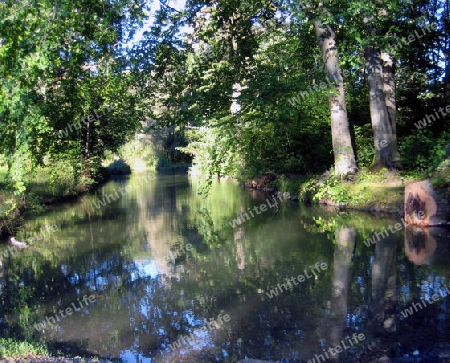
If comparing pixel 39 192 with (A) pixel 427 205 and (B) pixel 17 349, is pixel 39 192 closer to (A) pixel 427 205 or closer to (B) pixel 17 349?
(A) pixel 427 205

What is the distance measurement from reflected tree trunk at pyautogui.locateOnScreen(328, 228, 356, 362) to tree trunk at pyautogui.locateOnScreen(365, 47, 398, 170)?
4548 millimetres

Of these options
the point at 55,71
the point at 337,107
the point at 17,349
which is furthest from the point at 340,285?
the point at 337,107

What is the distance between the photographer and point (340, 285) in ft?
25.3

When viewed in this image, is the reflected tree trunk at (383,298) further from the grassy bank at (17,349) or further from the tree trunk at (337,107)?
the tree trunk at (337,107)

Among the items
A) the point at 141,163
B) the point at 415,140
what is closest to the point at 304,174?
the point at 415,140

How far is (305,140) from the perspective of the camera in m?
22.0

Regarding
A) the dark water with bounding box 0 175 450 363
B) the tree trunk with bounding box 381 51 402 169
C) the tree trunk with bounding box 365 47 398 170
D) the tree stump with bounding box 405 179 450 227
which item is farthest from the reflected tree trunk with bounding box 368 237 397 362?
the tree trunk with bounding box 381 51 402 169

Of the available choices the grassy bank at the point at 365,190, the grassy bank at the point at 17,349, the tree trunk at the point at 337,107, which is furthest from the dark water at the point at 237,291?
the tree trunk at the point at 337,107

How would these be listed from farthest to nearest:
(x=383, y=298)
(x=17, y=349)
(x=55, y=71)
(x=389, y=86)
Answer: (x=389, y=86) < (x=55, y=71) < (x=383, y=298) < (x=17, y=349)

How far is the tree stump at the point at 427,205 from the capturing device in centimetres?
1134

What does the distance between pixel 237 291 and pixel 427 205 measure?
6871 mm

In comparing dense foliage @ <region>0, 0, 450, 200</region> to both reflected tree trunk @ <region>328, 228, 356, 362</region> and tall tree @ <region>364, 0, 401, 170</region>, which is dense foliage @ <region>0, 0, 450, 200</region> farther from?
reflected tree trunk @ <region>328, 228, 356, 362</region>

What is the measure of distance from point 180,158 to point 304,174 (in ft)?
124

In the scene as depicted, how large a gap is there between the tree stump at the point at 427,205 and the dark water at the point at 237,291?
0.52 meters
